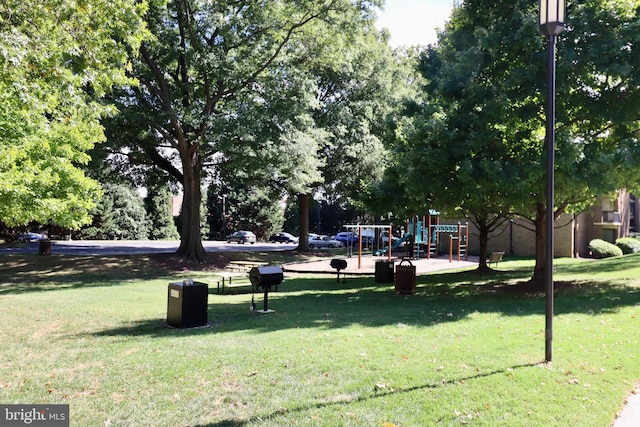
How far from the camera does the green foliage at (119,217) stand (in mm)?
56125

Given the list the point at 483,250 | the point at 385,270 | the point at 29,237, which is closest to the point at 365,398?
the point at 385,270

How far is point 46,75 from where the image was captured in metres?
8.73

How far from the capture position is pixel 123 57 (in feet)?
32.6

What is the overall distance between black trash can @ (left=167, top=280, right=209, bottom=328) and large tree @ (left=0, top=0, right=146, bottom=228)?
3774 mm

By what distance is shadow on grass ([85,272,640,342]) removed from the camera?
1004 centimetres

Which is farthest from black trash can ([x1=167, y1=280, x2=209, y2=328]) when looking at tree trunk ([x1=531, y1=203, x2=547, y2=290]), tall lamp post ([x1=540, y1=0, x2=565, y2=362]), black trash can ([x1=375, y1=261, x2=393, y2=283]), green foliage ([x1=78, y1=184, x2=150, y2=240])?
green foliage ([x1=78, y1=184, x2=150, y2=240])

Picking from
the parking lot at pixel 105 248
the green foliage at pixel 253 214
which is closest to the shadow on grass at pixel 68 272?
the parking lot at pixel 105 248

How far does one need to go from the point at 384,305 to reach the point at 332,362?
641cm

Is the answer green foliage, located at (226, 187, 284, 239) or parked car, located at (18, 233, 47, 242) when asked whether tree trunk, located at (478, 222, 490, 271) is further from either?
green foliage, located at (226, 187, 284, 239)

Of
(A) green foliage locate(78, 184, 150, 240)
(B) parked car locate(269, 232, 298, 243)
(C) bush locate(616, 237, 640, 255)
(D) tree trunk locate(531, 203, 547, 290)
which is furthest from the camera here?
(B) parked car locate(269, 232, 298, 243)

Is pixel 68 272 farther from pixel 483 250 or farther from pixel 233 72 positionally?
pixel 483 250

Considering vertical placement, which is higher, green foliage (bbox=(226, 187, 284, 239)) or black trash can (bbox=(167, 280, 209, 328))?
green foliage (bbox=(226, 187, 284, 239))

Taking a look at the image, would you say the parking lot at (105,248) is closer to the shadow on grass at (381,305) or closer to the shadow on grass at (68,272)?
the shadow on grass at (68,272)

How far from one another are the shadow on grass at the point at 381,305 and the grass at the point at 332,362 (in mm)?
61
